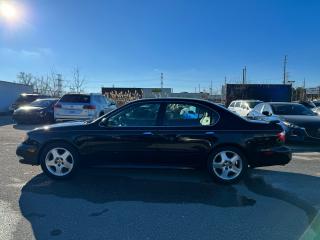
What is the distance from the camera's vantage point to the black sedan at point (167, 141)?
5.51m

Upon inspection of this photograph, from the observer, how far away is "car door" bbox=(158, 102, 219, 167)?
216 inches

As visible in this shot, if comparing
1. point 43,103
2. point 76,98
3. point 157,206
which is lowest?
point 157,206

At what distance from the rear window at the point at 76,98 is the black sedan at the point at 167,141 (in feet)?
27.2

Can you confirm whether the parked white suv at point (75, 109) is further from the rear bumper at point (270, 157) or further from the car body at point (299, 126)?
the rear bumper at point (270, 157)

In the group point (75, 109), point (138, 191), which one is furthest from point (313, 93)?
point (138, 191)

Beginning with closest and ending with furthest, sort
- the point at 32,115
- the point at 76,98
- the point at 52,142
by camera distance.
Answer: the point at 52,142
the point at 76,98
the point at 32,115

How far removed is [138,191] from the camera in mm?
5176

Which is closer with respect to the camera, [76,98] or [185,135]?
[185,135]

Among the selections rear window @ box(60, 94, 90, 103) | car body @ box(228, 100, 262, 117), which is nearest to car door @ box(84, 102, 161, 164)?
rear window @ box(60, 94, 90, 103)

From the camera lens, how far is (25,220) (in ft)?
13.0

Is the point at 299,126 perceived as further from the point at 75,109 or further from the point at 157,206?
the point at 75,109

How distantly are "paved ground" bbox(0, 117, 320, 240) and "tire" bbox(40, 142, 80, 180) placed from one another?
8.2 inches

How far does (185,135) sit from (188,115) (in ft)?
1.26

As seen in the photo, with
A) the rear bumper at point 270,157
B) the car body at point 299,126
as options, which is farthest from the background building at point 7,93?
the rear bumper at point 270,157
